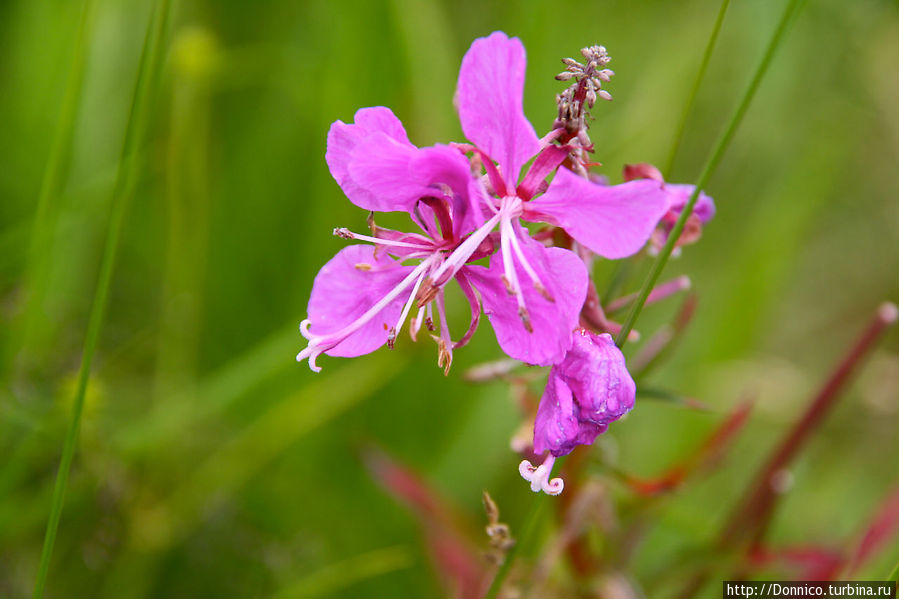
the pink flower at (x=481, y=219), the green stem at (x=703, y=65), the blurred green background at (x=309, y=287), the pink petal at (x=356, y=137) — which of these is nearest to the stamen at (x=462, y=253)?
the pink flower at (x=481, y=219)

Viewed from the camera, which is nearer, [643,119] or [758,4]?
[758,4]

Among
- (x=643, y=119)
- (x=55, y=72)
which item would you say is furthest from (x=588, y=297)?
(x=55, y=72)

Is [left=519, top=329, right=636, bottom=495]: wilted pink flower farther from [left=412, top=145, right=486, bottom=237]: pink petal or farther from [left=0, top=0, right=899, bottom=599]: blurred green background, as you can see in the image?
[left=0, top=0, right=899, bottom=599]: blurred green background

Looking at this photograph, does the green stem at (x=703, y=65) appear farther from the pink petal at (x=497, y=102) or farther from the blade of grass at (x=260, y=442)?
the blade of grass at (x=260, y=442)

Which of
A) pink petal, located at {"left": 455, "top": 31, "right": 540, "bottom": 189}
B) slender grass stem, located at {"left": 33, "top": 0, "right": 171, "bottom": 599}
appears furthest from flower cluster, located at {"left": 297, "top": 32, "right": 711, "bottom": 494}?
slender grass stem, located at {"left": 33, "top": 0, "right": 171, "bottom": 599}

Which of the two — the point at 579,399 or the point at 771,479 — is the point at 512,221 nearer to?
the point at 579,399

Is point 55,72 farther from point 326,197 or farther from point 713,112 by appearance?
point 713,112
